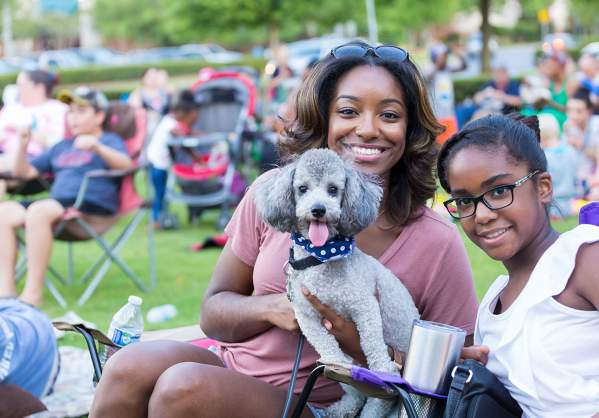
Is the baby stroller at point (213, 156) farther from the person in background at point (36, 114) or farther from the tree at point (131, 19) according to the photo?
the tree at point (131, 19)

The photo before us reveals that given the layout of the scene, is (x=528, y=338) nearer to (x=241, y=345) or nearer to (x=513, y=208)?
(x=513, y=208)

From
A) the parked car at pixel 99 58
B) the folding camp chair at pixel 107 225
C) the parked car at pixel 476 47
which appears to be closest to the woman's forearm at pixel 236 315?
the folding camp chair at pixel 107 225

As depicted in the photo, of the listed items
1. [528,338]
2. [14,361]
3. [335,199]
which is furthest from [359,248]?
[14,361]

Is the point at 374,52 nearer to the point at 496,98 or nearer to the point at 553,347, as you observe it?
the point at 553,347

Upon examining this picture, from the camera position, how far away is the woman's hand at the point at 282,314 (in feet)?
8.50

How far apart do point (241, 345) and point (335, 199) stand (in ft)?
2.28

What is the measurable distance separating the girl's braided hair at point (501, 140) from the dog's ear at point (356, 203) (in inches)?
10.4

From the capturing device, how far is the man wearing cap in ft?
21.5

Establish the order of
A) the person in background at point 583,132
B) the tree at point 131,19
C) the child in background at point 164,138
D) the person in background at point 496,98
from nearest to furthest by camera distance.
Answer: the person in background at point 583,132 < the child in background at point 164,138 < the person in background at point 496,98 < the tree at point 131,19

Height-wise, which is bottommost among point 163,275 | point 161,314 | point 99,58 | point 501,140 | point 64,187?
point 163,275

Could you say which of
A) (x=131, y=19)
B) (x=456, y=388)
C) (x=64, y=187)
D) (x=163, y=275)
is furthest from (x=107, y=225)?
(x=131, y=19)

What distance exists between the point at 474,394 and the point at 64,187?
537 centimetres

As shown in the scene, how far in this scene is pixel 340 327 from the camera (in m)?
2.56

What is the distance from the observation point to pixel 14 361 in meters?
3.83
